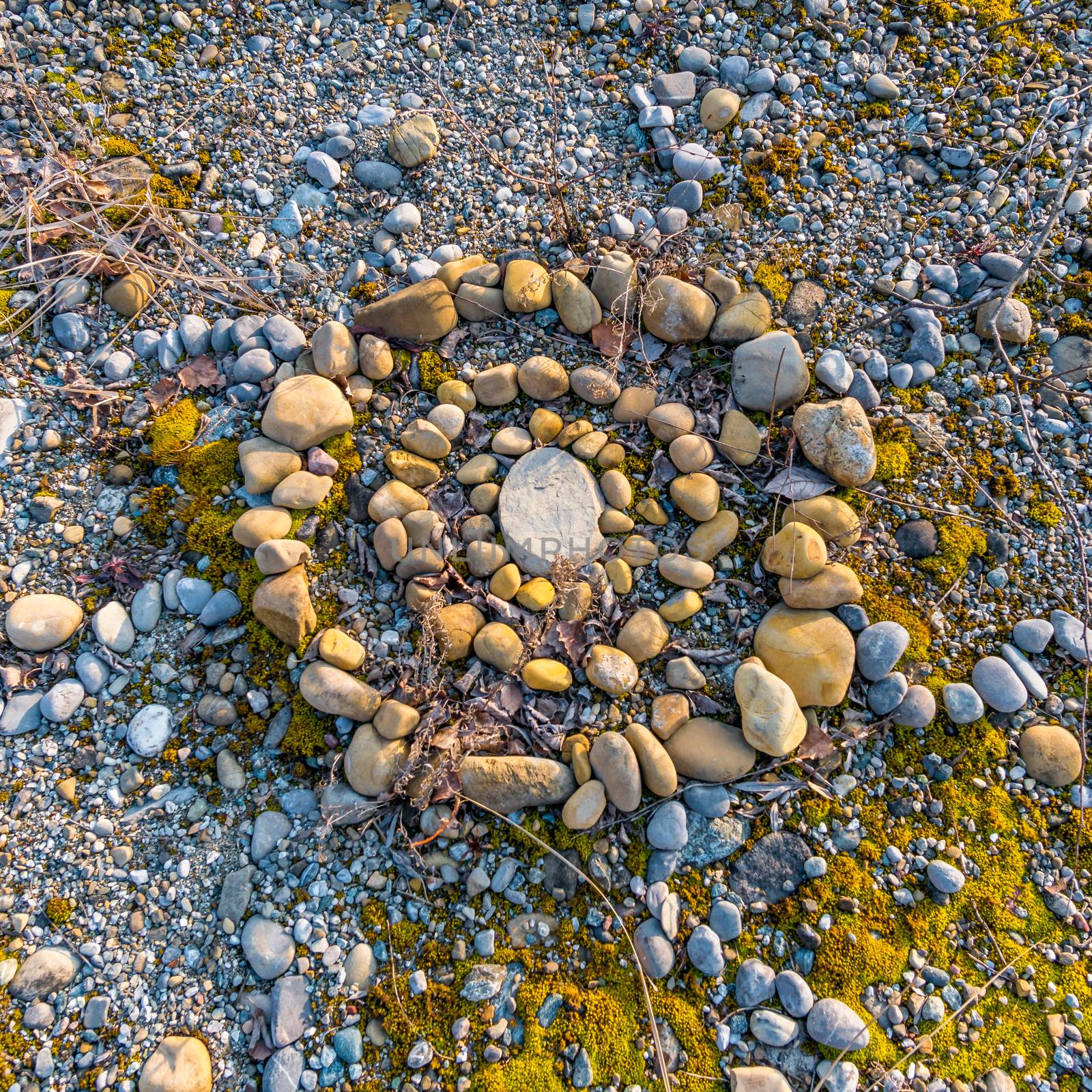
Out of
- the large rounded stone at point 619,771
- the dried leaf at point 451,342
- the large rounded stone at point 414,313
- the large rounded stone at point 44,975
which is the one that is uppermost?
the large rounded stone at point 414,313

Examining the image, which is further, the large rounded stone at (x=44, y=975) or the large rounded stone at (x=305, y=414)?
the large rounded stone at (x=305, y=414)

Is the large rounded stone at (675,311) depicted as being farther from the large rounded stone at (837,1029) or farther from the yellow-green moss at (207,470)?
the large rounded stone at (837,1029)

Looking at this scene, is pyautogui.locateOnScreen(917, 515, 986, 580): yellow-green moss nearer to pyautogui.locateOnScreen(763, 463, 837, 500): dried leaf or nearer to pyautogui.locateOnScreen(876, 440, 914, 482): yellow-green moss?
pyautogui.locateOnScreen(876, 440, 914, 482): yellow-green moss

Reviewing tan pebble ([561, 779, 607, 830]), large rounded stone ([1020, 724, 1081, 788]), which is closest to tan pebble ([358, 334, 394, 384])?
tan pebble ([561, 779, 607, 830])

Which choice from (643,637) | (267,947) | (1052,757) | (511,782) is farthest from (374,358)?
(1052,757)

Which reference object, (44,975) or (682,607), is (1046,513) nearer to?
(682,607)

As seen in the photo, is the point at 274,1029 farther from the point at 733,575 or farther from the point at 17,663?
the point at 733,575

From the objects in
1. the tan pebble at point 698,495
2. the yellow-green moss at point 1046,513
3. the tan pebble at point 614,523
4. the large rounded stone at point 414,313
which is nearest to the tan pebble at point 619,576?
the tan pebble at point 614,523

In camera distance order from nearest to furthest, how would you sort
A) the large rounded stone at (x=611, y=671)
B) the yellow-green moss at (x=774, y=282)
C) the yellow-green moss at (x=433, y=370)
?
the large rounded stone at (x=611, y=671), the yellow-green moss at (x=433, y=370), the yellow-green moss at (x=774, y=282)
